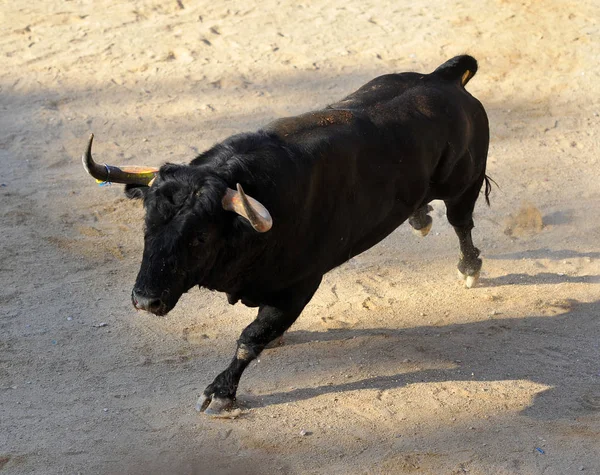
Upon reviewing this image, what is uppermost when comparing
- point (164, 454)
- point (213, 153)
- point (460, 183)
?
point (213, 153)

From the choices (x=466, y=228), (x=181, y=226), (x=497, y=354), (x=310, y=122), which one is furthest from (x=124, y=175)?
(x=466, y=228)

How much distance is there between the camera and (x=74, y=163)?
9.71 m

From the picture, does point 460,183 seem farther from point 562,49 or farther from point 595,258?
point 562,49

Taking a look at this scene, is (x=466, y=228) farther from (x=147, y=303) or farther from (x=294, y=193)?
(x=147, y=303)

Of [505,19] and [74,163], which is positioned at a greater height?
[505,19]

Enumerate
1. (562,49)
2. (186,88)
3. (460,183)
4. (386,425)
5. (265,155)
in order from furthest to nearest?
(562,49)
(186,88)
(460,183)
(386,425)
(265,155)

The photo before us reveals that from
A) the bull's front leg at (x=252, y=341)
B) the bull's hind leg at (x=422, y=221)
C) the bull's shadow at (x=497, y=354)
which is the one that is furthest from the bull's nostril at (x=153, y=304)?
the bull's hind leg at (x=422, y=221)

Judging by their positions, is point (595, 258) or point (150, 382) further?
Result: point (595, 258)

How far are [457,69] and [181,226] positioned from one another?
3258 millimetres

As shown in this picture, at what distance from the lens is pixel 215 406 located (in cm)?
618

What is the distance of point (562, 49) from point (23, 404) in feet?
29.6

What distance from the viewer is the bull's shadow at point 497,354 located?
6582mm

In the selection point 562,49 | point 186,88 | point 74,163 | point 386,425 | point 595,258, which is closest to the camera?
point 386,425

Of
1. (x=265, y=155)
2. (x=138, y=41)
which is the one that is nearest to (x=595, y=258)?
(x=265, y=155)
